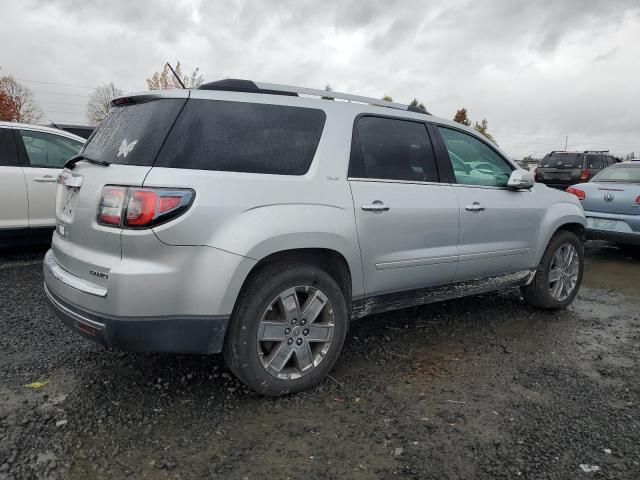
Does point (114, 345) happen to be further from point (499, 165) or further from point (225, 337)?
point (499, 165)

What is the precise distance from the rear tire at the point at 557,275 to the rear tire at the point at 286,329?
7.69 feet

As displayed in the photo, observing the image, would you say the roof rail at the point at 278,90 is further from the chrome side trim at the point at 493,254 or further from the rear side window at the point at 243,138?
the chrome side trim at the point at 493,254

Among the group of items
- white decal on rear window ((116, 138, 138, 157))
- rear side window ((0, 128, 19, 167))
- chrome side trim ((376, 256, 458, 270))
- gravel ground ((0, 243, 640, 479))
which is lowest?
gravel ground ((0, 243, 640, 479))

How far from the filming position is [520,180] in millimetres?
4055

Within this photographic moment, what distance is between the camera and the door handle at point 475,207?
370 centimetres

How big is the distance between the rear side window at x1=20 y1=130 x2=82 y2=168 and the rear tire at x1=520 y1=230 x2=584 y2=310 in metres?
5.36

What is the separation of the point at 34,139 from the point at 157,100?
13.0ft

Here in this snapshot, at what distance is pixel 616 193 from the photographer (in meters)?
7.21

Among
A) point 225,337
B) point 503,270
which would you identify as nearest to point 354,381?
point 225,337

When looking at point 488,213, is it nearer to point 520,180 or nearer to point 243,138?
point 520,180

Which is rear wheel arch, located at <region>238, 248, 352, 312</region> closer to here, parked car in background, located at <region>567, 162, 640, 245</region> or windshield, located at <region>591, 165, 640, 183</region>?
parked car in background, located at <region>567, 162, 640, 245</region>

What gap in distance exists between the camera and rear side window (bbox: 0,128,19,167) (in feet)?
18.4

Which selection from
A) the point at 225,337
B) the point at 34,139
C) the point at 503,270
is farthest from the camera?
the point at 34,139

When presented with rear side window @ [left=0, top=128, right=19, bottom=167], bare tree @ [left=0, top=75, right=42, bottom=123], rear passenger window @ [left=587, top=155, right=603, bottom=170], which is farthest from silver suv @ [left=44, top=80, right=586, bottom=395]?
bare tree @ [left=0, top=75, right=42, bottom=123]
